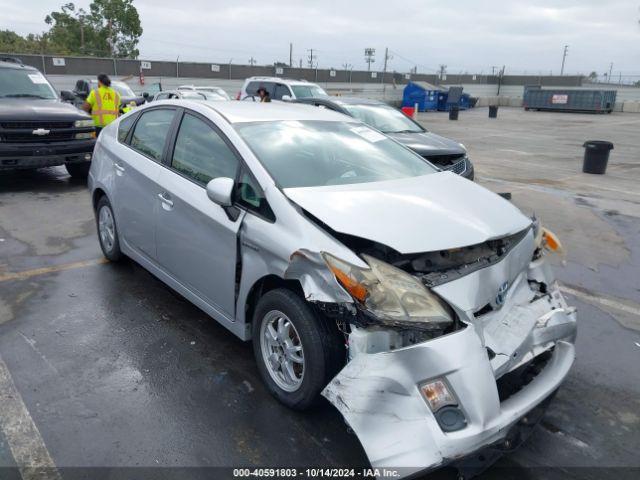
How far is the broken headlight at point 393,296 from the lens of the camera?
96.0 inches

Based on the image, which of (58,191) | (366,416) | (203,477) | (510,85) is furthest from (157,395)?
(510,85)

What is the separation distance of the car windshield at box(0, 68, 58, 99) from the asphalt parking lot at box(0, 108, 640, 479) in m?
4.07

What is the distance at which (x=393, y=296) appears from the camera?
2488mm

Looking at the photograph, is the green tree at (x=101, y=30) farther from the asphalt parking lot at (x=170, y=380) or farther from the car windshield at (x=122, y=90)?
the asphalt parking lot at (x=170, y=380)

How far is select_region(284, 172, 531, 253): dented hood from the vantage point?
2711 millimetres

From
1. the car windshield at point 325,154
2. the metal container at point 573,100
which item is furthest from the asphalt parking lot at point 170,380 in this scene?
the metal container at point 573,100

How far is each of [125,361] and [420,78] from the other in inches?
1641

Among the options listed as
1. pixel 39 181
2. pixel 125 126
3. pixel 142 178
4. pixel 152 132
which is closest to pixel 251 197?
pixel 142 178

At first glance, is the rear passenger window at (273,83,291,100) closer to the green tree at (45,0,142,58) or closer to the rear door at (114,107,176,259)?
the rear door at (114,107,176,259)

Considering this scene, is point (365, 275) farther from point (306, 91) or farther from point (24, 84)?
point (306, 91)

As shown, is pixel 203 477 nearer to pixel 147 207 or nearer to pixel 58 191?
pixel 147 207

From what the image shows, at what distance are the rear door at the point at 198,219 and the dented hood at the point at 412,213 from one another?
0.59 meters

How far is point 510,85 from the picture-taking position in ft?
154

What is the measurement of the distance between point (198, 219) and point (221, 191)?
48 centimetres
